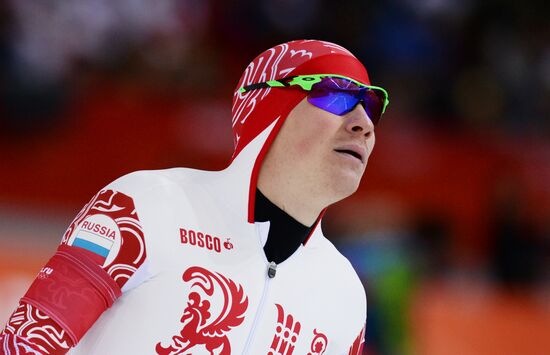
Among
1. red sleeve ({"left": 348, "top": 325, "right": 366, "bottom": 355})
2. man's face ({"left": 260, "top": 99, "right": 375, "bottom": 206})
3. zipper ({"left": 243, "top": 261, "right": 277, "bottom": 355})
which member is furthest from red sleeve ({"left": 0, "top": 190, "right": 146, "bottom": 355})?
red sleeve ({"left": 348, "top": 325, "right": 366, "bottom": 355})

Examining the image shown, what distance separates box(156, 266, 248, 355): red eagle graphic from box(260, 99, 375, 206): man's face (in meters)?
0.38

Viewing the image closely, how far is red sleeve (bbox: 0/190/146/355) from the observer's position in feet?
7.43

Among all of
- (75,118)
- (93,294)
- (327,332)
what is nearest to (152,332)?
(93,294)

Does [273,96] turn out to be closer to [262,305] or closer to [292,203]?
[292,203]

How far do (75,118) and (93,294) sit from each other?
666cm

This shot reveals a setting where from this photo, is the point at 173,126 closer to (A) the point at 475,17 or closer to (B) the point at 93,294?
(A) the point at 475,17

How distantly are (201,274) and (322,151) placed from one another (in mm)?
510

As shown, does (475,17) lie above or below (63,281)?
above

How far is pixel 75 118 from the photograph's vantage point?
876 cm

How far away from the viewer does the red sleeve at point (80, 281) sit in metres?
2.26

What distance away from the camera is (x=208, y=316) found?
2490mm

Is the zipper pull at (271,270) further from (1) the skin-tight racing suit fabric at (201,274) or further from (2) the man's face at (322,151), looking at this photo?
(2) the man's face at (322,151)

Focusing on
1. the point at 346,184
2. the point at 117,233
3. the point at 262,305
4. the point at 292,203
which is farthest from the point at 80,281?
the point at 346,184

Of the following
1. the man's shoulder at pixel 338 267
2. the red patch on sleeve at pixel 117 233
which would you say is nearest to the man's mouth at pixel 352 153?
the man's shoulder at pixel 338 267
